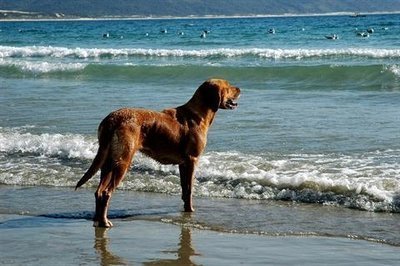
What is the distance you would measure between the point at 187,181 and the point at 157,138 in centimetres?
60

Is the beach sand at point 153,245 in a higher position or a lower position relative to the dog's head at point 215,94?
lower

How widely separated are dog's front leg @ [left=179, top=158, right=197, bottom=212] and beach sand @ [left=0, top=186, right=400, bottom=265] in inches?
6.4

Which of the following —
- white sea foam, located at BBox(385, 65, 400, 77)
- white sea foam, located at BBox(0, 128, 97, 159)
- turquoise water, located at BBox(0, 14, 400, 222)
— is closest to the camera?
turquoise water, located at BBox(0, 14, 400, 222)

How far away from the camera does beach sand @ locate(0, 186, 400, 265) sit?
20.9 ft

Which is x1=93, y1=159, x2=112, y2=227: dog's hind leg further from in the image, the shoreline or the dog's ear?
the dog's ear

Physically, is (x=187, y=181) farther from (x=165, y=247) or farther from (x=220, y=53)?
(x=220, y=53)

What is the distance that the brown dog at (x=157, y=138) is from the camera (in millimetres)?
7754

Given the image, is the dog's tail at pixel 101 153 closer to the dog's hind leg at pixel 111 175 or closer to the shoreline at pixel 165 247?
the dog's hind leg at pixel 111 175

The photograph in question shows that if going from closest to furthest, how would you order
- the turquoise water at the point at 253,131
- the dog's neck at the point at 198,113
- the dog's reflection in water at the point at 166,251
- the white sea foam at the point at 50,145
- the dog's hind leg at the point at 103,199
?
the dog's reflection in water at the point at 166,251 → the dog's hind leg at the point at 103,199 → the dog's neck at the point at 198,113 → the turquoise water at the point at 253,131 → the white sea foam at the point at 50,145

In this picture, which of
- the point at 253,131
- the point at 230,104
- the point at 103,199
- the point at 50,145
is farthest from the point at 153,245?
Answer: the point at 253,131

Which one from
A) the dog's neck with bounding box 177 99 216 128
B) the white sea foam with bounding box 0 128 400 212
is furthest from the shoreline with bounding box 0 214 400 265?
the white sea foam with bounding box 0 128 400 212

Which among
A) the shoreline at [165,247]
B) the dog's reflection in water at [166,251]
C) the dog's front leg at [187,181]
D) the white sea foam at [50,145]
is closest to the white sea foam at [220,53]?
the white sea foam at [50,145]

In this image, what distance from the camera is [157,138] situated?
26.8 feet

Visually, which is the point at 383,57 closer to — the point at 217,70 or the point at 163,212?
the point at 217,70
